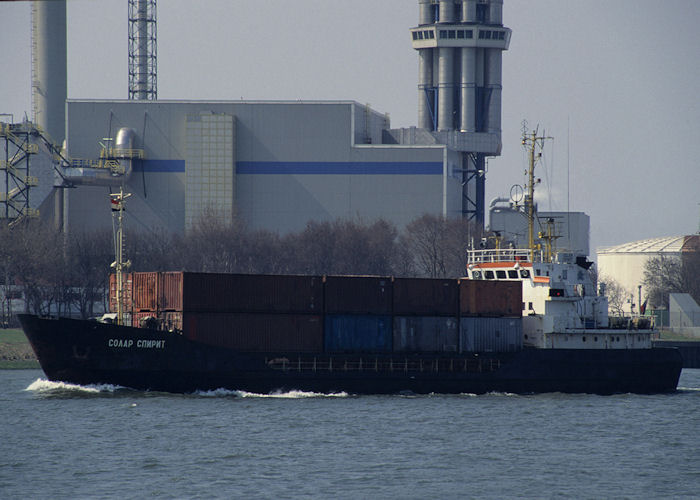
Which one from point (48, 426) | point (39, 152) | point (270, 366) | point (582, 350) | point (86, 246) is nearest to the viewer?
point (48, 426)

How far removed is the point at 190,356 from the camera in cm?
5009

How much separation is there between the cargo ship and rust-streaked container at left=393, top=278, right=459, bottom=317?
6 cm

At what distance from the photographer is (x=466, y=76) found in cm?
12738

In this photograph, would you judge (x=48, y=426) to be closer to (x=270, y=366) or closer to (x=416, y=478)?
(x=270, y=366)

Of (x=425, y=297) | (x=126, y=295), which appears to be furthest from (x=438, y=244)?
(x=126, y=295)

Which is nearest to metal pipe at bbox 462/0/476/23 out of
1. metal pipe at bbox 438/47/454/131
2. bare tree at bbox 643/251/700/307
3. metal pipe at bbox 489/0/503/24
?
metal pipe at bbox 489/0/503/24

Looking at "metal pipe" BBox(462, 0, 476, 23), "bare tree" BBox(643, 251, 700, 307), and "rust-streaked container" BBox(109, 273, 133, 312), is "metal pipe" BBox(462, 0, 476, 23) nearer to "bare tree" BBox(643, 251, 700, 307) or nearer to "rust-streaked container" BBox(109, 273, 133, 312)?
"bare tree" BBox(643, 251, 700, 307)

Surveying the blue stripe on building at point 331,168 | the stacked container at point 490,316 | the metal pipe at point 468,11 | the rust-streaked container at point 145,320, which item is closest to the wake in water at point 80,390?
the rust-streaked container at point 145,320

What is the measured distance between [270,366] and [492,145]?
262ft

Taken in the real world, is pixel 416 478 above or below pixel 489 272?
below

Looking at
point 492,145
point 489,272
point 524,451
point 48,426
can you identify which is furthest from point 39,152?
point 524,451

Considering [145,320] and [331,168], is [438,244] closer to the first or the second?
[331,168]

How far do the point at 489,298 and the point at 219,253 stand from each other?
2151 inches

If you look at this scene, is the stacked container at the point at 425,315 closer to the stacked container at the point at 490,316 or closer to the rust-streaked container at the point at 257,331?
the stacked container at the point at 490,316
